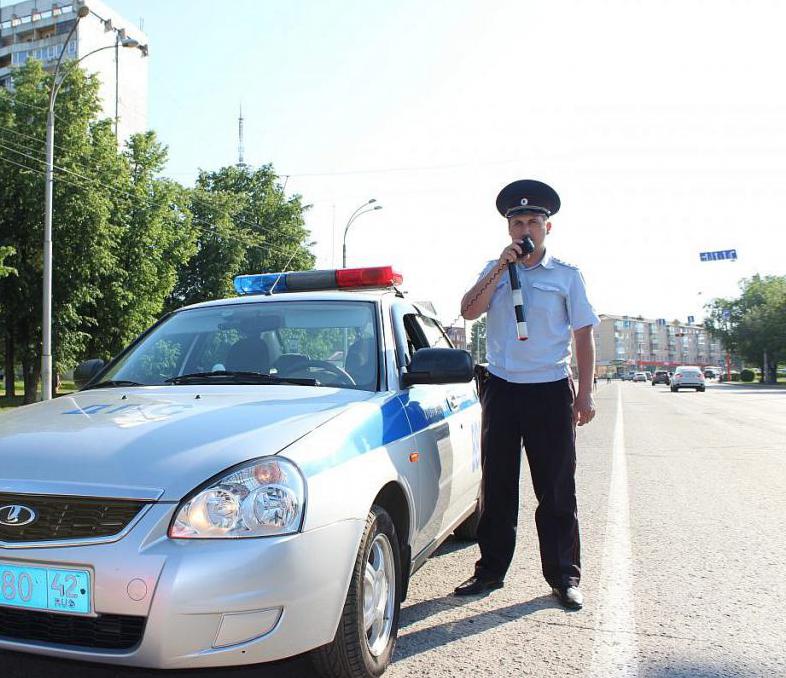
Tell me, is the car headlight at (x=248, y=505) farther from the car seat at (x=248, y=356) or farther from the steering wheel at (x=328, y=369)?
the car seat at (x=248, y=356)

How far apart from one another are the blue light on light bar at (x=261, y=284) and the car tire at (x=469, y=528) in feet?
6.32

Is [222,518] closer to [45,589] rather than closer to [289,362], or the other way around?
[45,589]

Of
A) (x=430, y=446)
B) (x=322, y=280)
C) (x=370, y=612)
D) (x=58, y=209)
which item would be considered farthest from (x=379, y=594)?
(x=58, y=209)

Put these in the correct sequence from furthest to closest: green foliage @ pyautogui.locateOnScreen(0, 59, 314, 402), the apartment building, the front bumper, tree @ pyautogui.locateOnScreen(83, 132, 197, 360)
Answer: the apartment building < tree @ pyautogui.locateOnScreen(83, 132, 197, 360) < green foliage @ pyautogui.locateOnScreen(0, 59, 314, 402) < the front bumper

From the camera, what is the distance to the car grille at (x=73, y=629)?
2127mm

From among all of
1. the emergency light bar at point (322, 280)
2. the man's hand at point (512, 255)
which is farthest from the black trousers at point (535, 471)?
the emergency light bar at point (322, 280)

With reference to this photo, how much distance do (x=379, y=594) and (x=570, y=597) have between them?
135 centimetres

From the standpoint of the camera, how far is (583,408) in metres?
4.03

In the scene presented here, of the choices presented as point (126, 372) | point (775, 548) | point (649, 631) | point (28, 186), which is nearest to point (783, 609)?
point (649, 631)

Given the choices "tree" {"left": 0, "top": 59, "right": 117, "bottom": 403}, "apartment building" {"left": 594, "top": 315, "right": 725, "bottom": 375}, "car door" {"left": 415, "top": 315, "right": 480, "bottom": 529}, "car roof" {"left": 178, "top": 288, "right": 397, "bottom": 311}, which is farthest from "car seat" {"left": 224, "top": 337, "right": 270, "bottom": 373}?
"apartment building" {"left": 594, "top": 315, "right": 725, "bottom": 375}

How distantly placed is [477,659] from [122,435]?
5.52 feet

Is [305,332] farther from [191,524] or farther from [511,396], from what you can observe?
[191,524]

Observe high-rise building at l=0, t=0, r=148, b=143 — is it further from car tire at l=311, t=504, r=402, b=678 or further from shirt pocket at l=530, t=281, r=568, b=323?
car tire at l=311, t=504, r=402, b=678

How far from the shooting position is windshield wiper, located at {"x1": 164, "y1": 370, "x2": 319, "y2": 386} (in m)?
3.37
